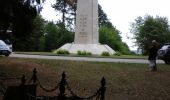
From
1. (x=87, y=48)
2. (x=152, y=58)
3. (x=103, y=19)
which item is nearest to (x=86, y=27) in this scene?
(x=87, y=48)

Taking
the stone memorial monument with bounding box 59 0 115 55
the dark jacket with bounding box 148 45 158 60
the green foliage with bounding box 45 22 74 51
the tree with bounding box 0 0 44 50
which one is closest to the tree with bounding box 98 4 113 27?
the green foliage with bounding box 45 22 74 51

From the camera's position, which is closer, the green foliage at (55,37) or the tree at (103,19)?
the green foliage at (55,37)

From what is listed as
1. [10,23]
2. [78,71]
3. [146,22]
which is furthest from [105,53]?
[146,22]

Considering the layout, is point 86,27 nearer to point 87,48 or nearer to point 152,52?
point 87,48

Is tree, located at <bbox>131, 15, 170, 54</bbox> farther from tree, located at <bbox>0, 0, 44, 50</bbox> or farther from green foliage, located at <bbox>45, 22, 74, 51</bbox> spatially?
tree, located at <bbox>0, 0, 44, 50</bbox>

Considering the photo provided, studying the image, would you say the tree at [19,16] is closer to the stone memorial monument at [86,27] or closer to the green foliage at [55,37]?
the stone memorial monument at [86,27]

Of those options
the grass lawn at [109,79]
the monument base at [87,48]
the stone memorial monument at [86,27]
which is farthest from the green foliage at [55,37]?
the grass lawn at [109,79]

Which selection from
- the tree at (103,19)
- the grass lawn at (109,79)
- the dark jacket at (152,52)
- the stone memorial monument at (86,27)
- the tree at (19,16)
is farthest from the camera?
the tree at (103,19)

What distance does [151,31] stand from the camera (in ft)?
226

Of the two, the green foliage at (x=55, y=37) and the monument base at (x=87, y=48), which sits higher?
the green foliage at (x=55, y=37)

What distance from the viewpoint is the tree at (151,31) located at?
6775cm

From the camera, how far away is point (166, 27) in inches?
2761

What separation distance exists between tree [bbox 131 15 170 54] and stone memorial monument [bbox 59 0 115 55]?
23648 mm

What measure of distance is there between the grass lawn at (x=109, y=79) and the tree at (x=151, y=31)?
46639mm
